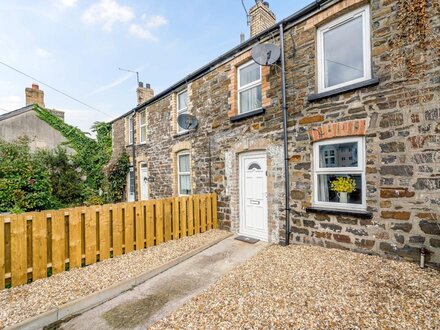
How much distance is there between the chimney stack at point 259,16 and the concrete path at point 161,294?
6739mm

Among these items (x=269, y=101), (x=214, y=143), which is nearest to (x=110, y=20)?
(x=214, y=143)

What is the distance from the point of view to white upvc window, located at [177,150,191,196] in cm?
897

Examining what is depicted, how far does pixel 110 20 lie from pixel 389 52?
351 inches

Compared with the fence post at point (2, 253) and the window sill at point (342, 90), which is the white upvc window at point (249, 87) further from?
the fence post at point (2, 253)

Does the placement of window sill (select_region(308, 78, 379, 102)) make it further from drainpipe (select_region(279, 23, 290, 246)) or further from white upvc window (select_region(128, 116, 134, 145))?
white upvc window (select_region(128, 116, 134, 145))

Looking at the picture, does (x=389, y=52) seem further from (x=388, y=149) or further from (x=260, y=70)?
(x=260, y=70)

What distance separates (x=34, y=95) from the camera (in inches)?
592

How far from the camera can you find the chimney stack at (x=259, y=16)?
281 inches

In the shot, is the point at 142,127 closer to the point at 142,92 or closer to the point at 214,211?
the point at 142,92

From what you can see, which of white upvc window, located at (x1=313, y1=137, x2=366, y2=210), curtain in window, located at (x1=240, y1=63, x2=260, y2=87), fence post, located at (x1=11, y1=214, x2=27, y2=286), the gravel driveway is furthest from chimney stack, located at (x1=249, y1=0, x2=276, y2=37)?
fence post, located at (x1=11, y1=214, x2=27, y2=286)

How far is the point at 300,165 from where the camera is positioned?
16.9 ft

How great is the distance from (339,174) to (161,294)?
13.3 ft

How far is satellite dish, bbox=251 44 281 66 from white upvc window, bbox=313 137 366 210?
2340 mm

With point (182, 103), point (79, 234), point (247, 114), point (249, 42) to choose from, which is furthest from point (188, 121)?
point (79, 234)
